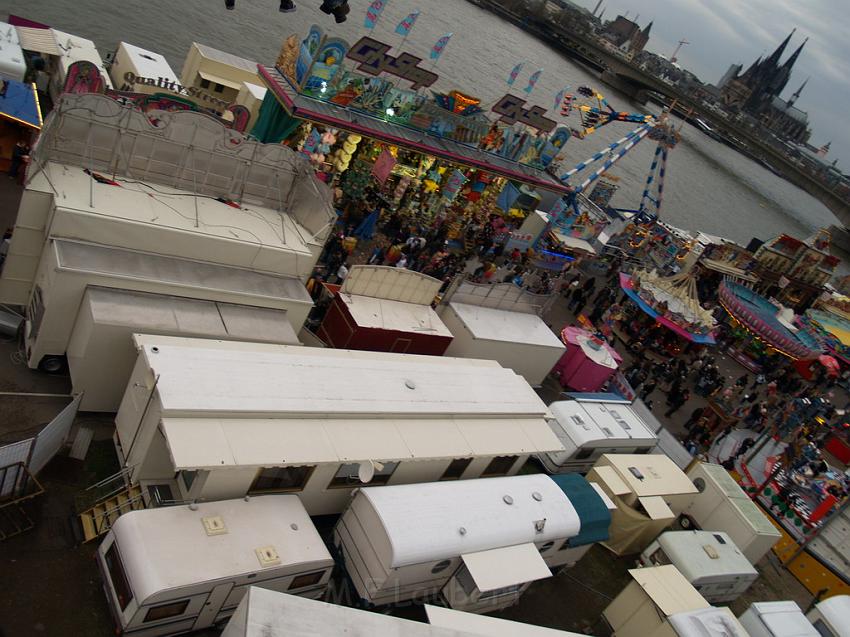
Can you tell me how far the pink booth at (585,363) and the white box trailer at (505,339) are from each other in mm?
1552

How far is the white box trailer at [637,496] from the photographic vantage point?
57.7 feet

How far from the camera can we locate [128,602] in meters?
10.1

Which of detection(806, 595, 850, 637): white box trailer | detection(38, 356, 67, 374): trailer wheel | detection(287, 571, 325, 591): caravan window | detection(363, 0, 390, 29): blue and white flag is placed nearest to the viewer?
detection(287, 571, 325, 591): caravan window

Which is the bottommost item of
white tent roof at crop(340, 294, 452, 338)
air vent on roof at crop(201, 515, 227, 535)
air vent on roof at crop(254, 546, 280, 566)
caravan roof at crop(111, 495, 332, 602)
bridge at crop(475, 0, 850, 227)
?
caravan roof at crop(111, 495, 332, 602)

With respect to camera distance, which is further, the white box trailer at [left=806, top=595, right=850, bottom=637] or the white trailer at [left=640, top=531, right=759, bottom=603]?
the white trailer at [left=640, top=531, right=759, bottom=603]

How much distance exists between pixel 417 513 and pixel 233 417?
14.3 ft

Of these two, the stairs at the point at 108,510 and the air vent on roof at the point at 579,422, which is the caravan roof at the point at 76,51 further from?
the air vent on roof at the point at 579,422

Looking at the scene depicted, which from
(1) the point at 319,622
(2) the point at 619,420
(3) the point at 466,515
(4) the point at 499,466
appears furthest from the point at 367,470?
(2) the point at 619,420

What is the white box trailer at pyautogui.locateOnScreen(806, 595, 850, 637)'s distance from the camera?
15.9 meters

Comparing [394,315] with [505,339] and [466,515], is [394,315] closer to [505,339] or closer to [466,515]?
[505,339]

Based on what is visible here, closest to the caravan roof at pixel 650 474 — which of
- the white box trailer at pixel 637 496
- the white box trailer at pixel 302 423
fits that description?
the white box trailer at pixel 637 496

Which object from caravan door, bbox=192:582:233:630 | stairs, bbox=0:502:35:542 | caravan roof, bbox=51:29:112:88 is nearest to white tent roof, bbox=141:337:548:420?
caravan door, bbox=192:582:233:630

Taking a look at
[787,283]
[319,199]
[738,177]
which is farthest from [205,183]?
[738,177]

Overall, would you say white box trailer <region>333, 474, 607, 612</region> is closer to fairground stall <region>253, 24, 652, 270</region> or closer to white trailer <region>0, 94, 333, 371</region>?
white trailer <region>0, 94, 333, 371</region>
